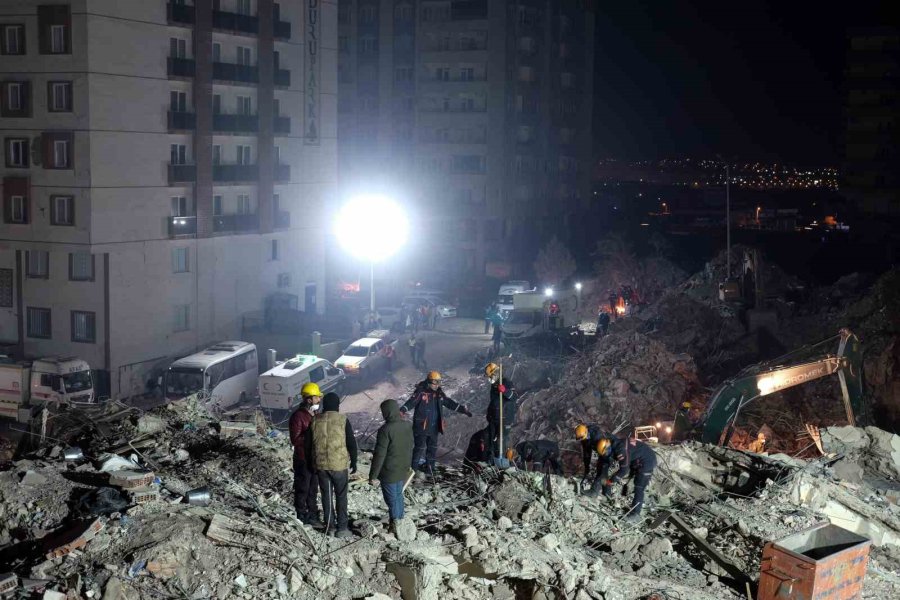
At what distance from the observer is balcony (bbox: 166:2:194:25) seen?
36.8 metres

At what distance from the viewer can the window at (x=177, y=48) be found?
37.1 m

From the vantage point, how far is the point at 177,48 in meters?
37.5

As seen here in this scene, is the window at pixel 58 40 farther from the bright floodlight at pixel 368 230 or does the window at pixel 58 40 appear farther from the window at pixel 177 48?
the bright floodlight at pixel 368 230

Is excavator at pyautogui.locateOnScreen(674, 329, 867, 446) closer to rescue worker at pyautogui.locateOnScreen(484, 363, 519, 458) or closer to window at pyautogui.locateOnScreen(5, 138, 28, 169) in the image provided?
rescue worker at pyautogui.locateOnScreen(484, 363, 519, 458)

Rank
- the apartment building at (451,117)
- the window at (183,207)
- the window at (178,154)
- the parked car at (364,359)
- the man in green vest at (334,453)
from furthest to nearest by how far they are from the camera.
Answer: the apartment building at (451,117) → the window at (183,207) → the window at (178,154) → the parked car at (364,359) → the man in green vest at (334,453)

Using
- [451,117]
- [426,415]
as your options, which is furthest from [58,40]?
[451,117]

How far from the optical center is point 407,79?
60.9 metres

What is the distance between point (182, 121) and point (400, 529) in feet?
97.5

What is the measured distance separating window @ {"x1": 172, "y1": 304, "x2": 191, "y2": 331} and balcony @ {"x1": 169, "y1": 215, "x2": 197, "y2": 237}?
9.14 feet

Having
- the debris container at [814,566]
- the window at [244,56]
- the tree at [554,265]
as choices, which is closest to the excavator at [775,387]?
the debris container at [814,566]

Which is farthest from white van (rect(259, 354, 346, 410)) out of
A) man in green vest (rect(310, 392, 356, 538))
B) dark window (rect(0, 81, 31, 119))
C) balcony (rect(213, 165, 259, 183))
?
man in green vest (rect(310, 392, 356, 538))

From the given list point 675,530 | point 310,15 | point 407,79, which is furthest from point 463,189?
point 675,530

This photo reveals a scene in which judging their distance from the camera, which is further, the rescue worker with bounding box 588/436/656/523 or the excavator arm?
the excavator arm

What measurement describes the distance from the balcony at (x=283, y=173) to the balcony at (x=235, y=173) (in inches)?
56.4
